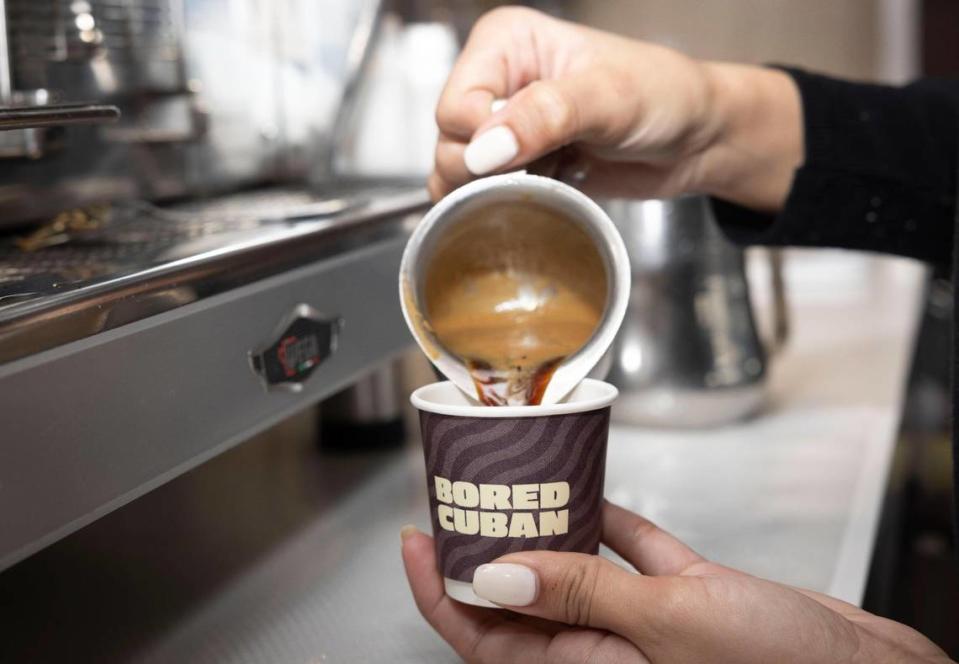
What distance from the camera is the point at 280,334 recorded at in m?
0.63

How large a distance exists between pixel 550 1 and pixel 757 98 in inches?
32.1

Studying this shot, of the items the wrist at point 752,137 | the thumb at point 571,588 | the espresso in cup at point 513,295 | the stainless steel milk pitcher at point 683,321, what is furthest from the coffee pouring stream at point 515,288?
the stainless steel milk pitcher at point 683,321

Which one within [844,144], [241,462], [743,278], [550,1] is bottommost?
[241,462]

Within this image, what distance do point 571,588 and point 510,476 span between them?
5 cm

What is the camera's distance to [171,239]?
0.67m

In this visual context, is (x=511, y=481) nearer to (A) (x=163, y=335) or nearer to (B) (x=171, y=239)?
(A) (x=163, y=335)

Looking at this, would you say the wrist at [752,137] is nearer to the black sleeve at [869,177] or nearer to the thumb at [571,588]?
the black sleeve at [869,177]

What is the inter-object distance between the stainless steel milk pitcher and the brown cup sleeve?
0.48 meters

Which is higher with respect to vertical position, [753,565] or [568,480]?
[568,480]

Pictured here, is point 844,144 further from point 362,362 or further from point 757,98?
point 362,362

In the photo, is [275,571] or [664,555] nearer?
[664,555]

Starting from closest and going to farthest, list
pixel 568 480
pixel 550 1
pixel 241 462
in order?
pixel 568 480 < pixel 241 462 < pixel 550 1

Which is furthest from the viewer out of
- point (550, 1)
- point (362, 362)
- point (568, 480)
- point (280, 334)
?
point (550, 1)

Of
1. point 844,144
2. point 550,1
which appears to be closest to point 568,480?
point 844,144
